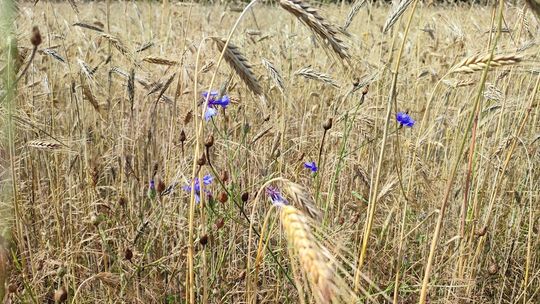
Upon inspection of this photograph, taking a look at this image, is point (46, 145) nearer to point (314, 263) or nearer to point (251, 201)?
point (251, 201)

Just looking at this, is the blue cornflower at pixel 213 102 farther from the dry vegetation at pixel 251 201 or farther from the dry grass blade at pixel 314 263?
the dry grass blade at pixel 314 263

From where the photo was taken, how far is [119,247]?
1617mm

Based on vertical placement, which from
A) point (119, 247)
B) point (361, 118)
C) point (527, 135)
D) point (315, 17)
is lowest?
point (119, 247)

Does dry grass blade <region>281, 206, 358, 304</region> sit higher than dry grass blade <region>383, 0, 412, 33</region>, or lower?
lower

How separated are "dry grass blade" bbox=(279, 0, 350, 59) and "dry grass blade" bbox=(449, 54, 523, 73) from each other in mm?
223

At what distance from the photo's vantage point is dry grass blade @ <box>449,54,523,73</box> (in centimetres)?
91

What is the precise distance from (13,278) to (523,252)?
1778 mm

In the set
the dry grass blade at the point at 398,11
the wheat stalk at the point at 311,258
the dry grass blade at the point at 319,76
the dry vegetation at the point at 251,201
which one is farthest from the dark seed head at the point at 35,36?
the dry grass blade at the point at 319,76

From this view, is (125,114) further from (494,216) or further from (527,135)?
(527,135)

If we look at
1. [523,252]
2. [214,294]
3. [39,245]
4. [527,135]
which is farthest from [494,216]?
[39,245]

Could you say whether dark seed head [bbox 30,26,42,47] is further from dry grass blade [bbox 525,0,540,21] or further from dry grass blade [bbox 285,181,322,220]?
dry grass blade [bbox 525,0,540,21]

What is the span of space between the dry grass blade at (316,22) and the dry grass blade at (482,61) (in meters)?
0.22

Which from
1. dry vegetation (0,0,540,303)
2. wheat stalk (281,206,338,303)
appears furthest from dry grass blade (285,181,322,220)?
dry vegetation (0,0,540,303)

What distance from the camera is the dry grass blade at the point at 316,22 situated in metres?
0.98
